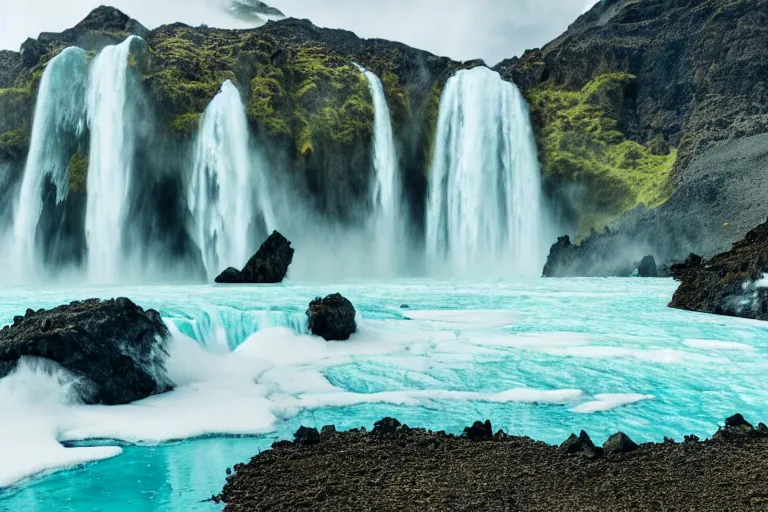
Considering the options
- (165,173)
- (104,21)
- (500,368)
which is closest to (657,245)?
(165,173)

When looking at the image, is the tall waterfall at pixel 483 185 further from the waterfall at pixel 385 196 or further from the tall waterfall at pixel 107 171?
the tall waterfall at pixel 107 171

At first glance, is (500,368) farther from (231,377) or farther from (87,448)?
(87,448)

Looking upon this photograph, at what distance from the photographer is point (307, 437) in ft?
28.8

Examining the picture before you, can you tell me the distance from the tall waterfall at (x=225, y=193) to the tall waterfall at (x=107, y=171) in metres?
5.29

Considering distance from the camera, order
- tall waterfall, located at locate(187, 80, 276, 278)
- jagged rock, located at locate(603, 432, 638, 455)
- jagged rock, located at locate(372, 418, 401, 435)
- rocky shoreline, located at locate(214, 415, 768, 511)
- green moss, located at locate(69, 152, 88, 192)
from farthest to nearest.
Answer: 1. green moss, located at locate(69, 152, 88, 192)
2. tall waterfall, located at locate(187, 80, 276, 278)
3. jagged rock, located at locate(372, 418, 401, 435)
4. jagged rock, located at locate(603, 432, 638, 455)
5. rocky shoreline, located at locate(214, 415, 768, 511)

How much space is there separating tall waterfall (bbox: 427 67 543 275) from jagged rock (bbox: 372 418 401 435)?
175 ft

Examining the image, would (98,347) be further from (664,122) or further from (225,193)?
(664,122)

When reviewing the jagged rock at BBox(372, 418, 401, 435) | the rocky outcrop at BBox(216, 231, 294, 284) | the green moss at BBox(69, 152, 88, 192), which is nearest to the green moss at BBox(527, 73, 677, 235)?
the rocky outcrop at BBox(216, 231, 294, 284)

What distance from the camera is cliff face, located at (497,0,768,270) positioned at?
2313 inches

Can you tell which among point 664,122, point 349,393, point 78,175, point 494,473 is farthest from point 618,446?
point 664,122

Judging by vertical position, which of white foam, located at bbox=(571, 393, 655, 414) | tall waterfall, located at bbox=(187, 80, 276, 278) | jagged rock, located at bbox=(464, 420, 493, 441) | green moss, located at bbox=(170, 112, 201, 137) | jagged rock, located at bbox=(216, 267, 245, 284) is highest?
green moss, located at bbox=(170, 112, 201, 137)

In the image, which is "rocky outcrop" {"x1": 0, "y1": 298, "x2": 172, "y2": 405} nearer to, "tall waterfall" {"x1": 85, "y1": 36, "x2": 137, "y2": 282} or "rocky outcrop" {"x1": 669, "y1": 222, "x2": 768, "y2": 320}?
"rocky outcrop" {"x1": 669, "y1": 222, "x2": 768, "y2": 320}

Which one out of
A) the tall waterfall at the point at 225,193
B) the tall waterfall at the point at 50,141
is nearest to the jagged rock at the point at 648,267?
the tall waterfall at the point at 225,193

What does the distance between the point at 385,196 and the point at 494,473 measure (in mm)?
55536
